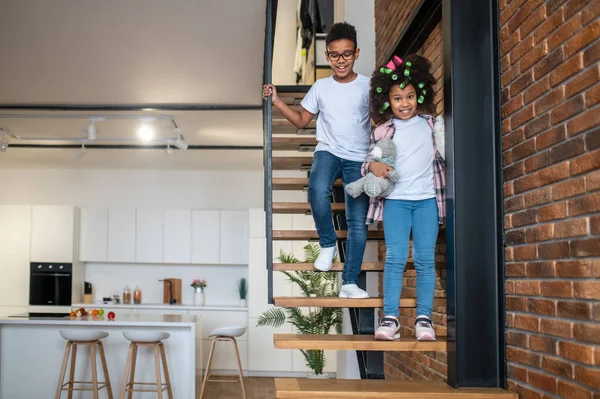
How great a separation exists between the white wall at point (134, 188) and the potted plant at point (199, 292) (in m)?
1.08

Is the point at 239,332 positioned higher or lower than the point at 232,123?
lower

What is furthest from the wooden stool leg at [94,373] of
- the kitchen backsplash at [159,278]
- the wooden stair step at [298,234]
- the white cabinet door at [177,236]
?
the wooden stair step at [298,234]

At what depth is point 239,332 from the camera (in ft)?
25.1

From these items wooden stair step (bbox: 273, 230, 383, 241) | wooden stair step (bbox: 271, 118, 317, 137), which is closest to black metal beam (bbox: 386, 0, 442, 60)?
wooden stair step (bbox: 271, 118, 317, 137)

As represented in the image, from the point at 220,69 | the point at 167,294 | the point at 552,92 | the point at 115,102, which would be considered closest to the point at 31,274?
the point at 167,294

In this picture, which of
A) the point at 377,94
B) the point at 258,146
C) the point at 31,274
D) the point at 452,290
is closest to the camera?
the point at 452,290

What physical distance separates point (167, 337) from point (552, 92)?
524cm

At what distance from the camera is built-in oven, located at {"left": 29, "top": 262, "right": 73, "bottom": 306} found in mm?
9570

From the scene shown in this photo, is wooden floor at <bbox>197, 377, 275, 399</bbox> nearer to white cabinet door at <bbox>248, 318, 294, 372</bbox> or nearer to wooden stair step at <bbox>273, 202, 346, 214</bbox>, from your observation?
white cabinet door at <bbox>248, 318, 294, 372</bbox>

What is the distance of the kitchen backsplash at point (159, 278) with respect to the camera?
10.2 meters

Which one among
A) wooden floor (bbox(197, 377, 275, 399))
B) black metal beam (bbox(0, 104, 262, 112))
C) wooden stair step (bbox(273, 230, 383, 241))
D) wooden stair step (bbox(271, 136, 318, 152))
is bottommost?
wooden floor (bbox(197, 377, 275, 399))

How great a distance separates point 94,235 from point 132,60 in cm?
469

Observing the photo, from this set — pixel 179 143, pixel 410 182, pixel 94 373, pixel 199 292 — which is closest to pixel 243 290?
pixel 199 292

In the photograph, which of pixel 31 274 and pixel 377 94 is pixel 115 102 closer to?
pixel 31 274
